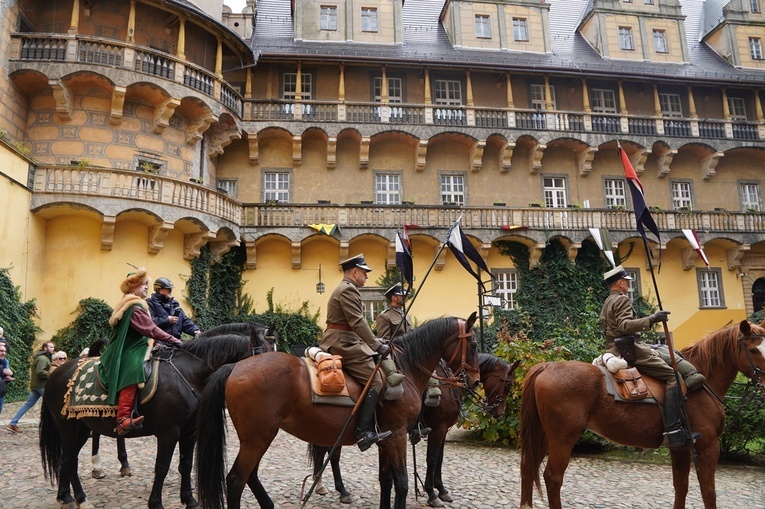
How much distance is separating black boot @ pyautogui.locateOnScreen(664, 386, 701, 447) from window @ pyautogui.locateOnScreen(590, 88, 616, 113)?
73.4ft

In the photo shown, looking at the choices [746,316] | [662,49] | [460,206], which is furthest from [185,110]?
[746,316]

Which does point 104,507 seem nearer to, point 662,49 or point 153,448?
point 153,448

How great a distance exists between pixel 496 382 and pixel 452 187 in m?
16.8

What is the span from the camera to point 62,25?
772 inches

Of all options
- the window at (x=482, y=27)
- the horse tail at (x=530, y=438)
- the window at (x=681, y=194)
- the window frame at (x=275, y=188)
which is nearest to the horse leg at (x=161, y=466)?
the horse tail at (x=530, y=438)

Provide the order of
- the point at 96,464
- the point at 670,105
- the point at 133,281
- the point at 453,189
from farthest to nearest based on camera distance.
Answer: the point at 670,105 < the point at 453,189 < the point at 96,464 < the point at 133,281

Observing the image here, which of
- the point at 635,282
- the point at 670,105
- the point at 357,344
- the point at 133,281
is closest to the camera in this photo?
the point at 357,344

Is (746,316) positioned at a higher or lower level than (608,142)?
lower

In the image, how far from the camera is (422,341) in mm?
6805

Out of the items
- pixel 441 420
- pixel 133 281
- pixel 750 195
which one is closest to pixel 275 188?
pixel 133 281

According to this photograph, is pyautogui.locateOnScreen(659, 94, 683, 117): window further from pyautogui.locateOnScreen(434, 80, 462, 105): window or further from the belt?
the belt

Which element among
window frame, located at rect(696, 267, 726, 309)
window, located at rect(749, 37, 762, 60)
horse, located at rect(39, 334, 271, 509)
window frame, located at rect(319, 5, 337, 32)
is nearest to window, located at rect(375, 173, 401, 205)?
window frame, located at rect(319, 5, 337, 32)

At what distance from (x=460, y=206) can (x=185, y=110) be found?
37.5 ft

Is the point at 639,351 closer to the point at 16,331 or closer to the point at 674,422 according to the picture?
the point at 674,422
